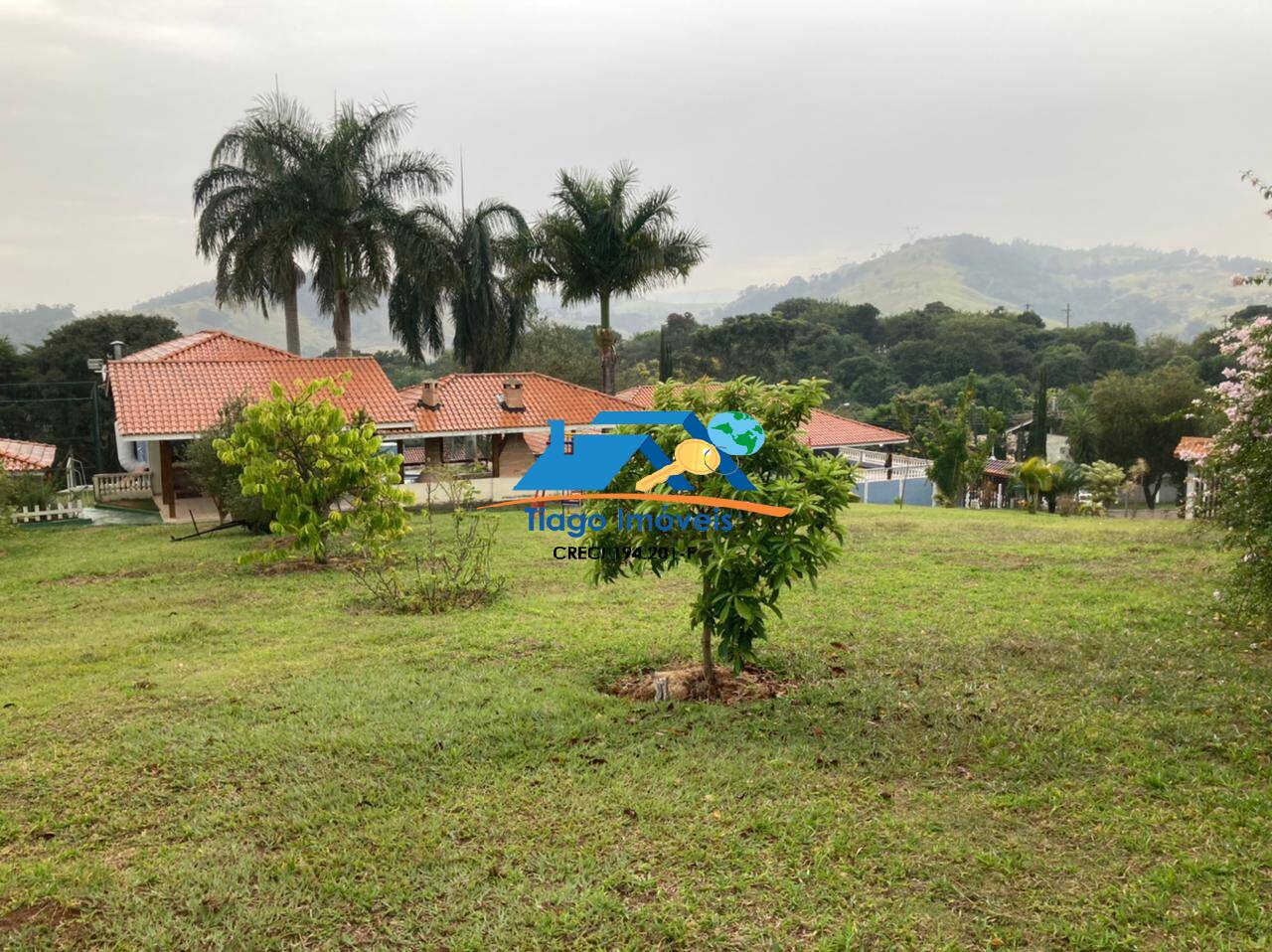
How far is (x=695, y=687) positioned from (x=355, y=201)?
23.7 m

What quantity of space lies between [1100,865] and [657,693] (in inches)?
119

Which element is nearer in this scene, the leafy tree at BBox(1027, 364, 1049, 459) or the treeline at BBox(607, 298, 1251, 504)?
the leafy tree at BBox(1027, 364, 1049, 459)

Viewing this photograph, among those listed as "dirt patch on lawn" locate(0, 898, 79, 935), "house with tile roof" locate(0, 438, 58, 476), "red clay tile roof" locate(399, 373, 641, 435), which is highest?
"red clay tile roof" locate(399, 373, 641, 435)

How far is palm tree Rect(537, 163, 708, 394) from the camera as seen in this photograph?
2688 centimetres

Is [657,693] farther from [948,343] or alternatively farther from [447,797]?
[948,343]

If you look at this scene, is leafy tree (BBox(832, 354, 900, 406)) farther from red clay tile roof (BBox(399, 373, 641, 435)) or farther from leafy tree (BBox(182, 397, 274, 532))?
leafy tree (BBox(182, 397, 274, 532))

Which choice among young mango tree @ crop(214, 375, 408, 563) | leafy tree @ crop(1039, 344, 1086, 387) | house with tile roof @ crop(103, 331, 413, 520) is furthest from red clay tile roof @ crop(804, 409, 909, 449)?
leafy tree @ crop(1039, 344, 1086, 387)

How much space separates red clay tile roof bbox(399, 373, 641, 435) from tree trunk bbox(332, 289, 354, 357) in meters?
5.48

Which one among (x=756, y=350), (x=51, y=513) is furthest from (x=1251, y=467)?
(x=756, y=350)

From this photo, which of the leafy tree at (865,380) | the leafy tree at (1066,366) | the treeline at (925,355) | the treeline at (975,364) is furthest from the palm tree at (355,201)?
the leafy tree at (1066,366)

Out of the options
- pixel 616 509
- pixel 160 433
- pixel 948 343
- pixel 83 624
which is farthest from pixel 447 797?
pixel 948 343

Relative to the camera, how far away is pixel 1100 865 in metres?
4.11

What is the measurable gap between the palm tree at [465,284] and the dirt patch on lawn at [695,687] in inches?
902

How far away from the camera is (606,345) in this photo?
2808 cm
